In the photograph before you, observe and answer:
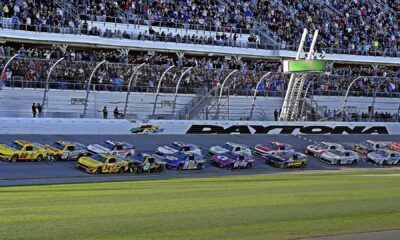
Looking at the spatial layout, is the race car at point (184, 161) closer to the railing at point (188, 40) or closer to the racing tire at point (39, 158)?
the racing tire at point (39, 158)

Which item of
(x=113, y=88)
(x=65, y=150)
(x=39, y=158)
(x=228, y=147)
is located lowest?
(x=228, y=147)

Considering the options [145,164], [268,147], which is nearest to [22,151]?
[145,164]

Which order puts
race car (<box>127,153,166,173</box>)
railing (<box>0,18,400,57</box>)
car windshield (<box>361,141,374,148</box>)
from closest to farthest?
1. race car (<box>127,153,166,173</box>)
2. railing (<box>0,18,400,57</box>)
3. car windshield (<box>361,141,374,148</box>)

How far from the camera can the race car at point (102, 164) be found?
107 feet

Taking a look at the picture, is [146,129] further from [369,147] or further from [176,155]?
[369,147]

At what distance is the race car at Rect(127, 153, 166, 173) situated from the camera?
34.5m

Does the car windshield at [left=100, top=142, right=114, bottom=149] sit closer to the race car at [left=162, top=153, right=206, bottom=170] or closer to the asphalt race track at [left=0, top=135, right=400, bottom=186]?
the asphalt race track at [left=0, top=135, right=400, bottom=186]

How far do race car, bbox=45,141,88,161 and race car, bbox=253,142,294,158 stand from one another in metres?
11.1

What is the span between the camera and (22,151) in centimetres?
3322

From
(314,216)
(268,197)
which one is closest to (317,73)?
(268,197)

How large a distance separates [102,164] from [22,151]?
3.74 m

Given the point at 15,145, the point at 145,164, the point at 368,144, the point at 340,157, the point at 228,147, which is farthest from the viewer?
the point at 368,144

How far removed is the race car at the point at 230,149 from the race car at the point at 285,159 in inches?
48.5

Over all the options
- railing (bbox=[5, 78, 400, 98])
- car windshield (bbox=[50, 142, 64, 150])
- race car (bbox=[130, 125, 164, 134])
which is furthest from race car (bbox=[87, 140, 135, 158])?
railing (bbox=[5, 78, 400, 98])
